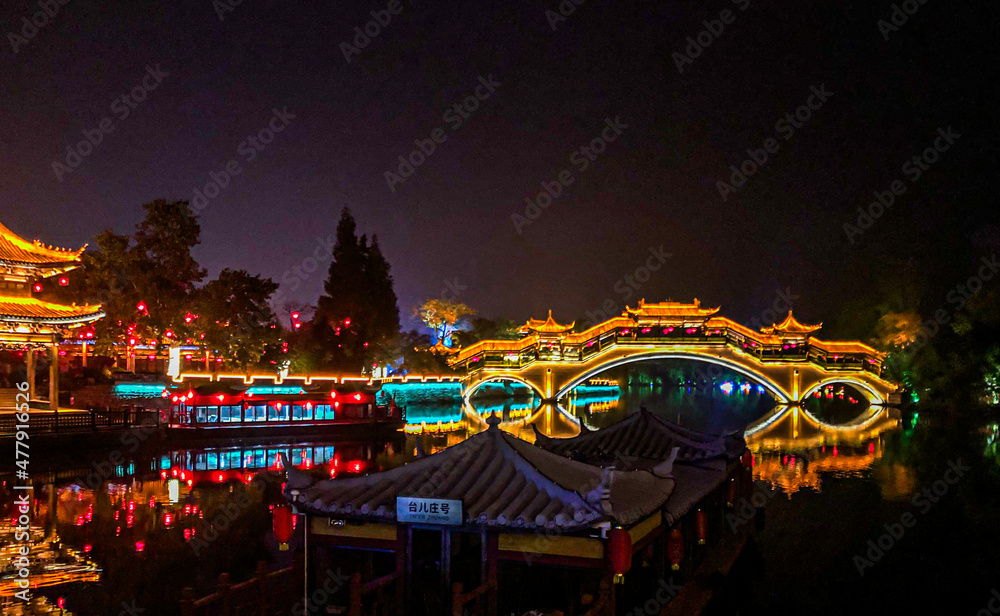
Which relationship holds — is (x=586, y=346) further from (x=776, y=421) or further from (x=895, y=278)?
(x=895, y=278)

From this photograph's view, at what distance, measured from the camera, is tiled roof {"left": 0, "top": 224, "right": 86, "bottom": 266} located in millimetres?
23359

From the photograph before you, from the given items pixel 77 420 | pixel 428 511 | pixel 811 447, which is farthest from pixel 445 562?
pixel 811 447

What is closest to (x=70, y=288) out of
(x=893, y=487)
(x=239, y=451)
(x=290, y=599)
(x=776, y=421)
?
(x=239, y=451)

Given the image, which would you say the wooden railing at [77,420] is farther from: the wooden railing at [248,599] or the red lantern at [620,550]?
the red lantern at [620,550]

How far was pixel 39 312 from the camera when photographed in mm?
23094

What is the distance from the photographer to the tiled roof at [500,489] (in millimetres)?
6023

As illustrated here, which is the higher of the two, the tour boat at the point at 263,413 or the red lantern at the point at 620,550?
the tour boat at the point at 263,413

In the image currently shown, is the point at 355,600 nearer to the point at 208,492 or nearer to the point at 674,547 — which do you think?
the point at 674,547

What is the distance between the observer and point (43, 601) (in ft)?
29.8

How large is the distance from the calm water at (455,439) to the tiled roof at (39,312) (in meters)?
4.84

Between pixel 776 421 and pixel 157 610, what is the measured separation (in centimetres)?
3287

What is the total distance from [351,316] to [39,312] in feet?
73.9

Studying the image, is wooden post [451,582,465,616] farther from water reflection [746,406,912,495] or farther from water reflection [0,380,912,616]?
water reflection [746,406,912,495]

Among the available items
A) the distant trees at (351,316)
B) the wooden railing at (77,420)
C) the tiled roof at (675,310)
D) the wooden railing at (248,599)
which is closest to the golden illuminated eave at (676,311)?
the tiled roof at (675,310)
